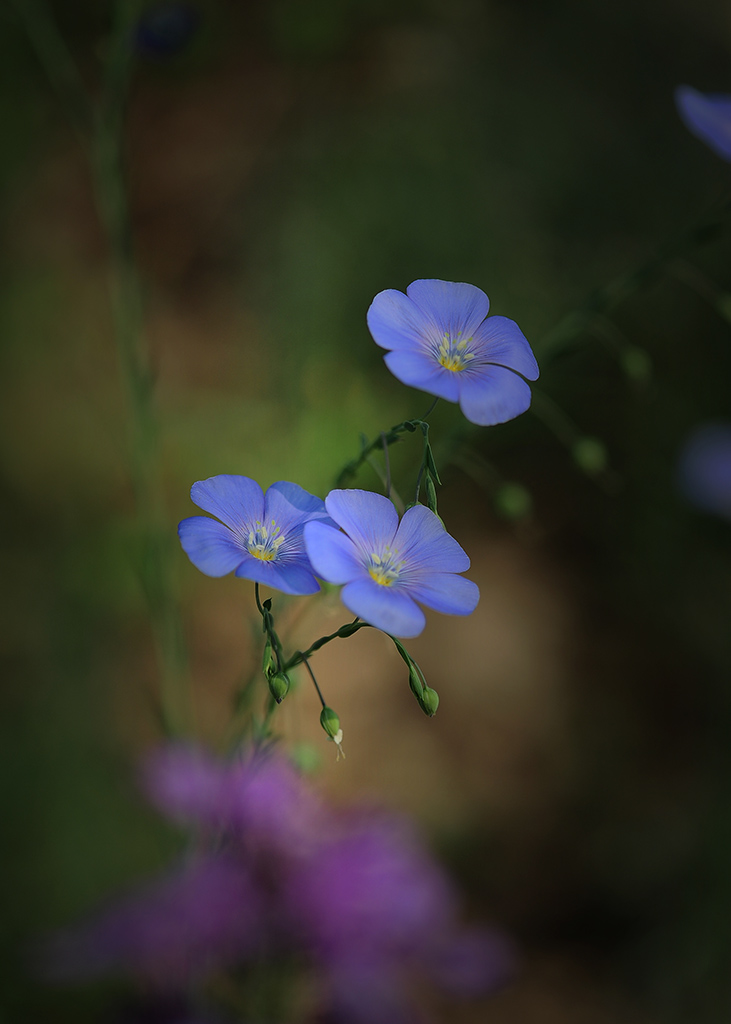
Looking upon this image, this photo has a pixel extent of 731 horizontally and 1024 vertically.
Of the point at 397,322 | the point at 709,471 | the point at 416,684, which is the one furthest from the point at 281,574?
the point at 709,471

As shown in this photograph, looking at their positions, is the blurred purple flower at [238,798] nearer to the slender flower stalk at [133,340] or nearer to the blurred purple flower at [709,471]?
the slender flower stalk at [133,340]

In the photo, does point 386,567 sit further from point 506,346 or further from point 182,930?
point 182,930

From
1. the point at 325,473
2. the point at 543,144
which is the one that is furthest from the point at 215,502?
the point at 543,144

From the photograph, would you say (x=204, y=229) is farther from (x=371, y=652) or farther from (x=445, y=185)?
(x=371, y=652)

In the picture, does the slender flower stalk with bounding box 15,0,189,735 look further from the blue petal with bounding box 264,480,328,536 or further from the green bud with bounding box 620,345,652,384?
the green bud with bounding box 620,345,652,384

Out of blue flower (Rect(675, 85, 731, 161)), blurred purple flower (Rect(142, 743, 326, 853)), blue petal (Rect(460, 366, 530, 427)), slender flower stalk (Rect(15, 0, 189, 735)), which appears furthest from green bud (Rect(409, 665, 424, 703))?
blue flower (Rect(675, 85, 731, 161))

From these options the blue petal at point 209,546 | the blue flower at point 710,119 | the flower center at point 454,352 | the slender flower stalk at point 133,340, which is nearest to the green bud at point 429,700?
the blue petal at point 209,546

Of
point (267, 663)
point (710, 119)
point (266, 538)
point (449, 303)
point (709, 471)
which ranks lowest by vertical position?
point (267, 663)
